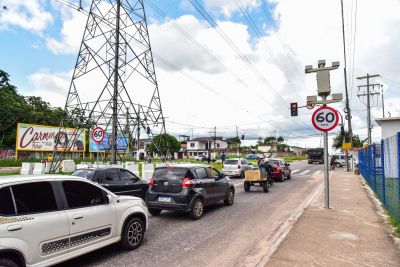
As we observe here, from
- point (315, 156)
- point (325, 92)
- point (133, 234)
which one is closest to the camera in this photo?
point (133, 234)

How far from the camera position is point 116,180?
9.87m

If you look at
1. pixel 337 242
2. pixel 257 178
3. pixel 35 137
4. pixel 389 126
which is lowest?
pixel 337 242

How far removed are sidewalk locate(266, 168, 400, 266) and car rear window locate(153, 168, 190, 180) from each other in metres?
3.29

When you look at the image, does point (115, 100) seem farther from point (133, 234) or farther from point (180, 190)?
point (133, 234)

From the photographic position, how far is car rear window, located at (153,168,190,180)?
8.84 m

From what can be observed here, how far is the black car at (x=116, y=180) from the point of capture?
30.7ft

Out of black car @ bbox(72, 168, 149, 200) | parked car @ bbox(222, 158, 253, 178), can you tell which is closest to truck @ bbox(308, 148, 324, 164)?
parked car @ bbox(222, 158, 253, 178)

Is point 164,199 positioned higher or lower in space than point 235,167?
lower

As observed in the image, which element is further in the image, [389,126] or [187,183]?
[389,126]

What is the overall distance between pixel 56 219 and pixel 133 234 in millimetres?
1885

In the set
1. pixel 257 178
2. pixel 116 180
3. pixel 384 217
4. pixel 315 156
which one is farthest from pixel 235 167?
pixel 315 156

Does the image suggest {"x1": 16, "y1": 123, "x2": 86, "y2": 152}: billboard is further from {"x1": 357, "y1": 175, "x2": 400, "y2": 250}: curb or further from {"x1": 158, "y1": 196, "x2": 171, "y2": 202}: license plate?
{"x1": 357, "y1": 175, "x2": 400, "y2": 250}: curb

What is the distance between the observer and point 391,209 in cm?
879

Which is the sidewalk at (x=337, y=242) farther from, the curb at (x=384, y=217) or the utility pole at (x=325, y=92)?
the utility pole at (x=325, y=92)
